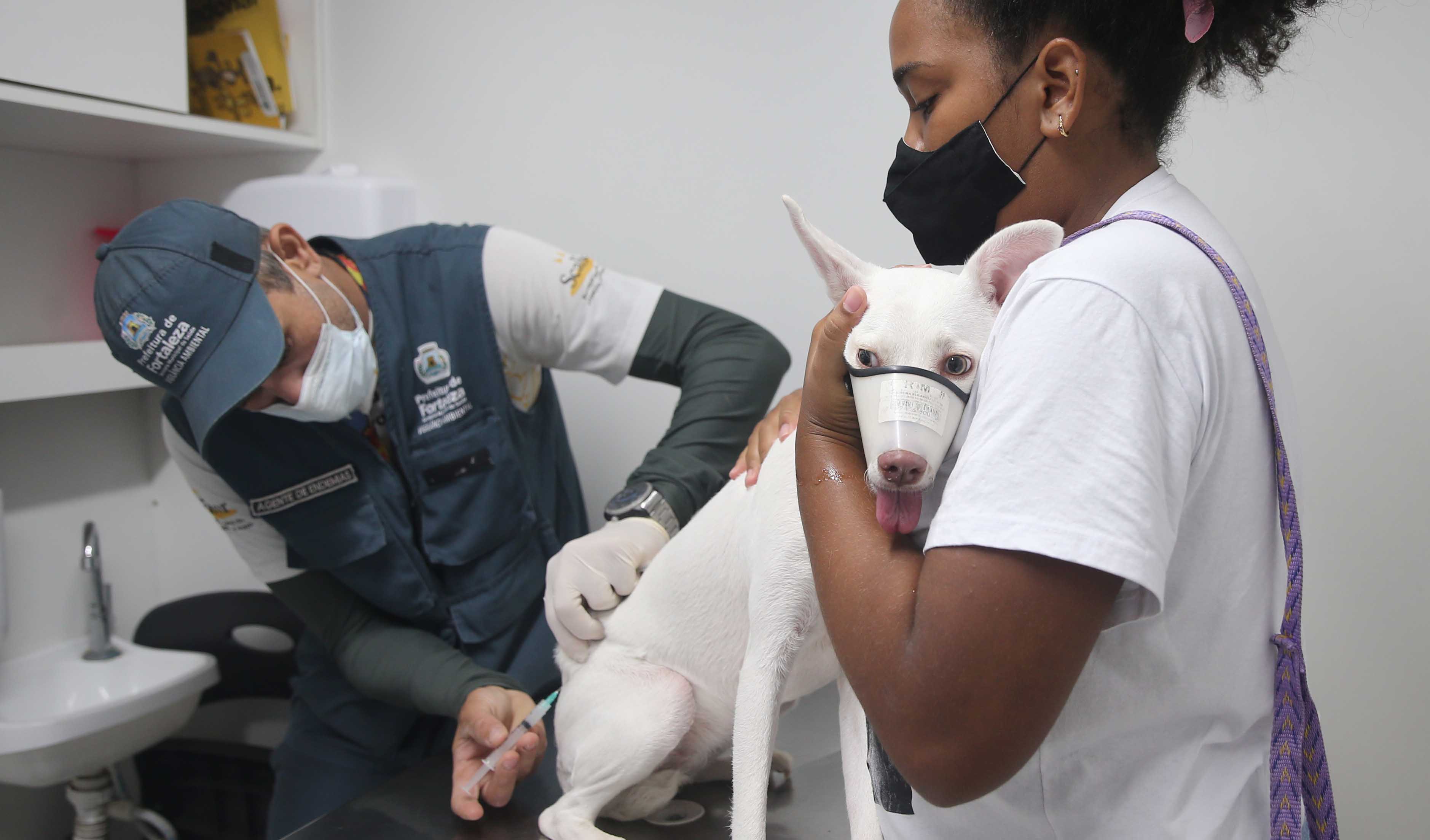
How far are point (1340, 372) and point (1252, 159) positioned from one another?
14.4 inches

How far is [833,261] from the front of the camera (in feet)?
2.92

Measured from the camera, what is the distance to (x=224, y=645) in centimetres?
244

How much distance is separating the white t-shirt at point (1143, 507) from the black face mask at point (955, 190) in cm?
12

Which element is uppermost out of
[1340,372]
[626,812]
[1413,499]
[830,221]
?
[830,221]

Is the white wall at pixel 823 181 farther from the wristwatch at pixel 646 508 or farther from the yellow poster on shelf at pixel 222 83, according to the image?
the wristwatch at pixel 646 508

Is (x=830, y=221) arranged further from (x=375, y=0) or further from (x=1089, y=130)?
(x=375, y=0)

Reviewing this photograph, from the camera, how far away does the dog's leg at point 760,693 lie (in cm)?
91

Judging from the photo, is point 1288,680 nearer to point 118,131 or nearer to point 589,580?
point 589,580

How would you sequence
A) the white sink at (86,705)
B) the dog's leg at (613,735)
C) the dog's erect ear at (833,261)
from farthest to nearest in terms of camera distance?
the white sink at (86,705)
the dog's leg at (613,735)
the dog's erect ear at (833,261)

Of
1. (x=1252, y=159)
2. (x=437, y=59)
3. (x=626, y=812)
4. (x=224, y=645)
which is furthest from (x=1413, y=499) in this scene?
(x=224, y=645)

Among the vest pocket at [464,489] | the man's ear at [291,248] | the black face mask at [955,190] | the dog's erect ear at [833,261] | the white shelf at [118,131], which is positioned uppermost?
the white shelf at [118,131]

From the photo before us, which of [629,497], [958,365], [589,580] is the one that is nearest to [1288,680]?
[958,365]

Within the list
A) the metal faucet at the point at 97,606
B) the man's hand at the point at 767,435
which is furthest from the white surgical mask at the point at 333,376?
the metal faucet at the point at 97,606

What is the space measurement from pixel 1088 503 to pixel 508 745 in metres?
1.00
